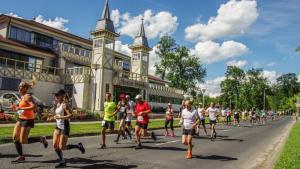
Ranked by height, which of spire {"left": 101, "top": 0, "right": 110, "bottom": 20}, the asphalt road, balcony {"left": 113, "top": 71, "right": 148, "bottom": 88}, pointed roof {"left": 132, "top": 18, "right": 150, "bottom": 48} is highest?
spire {"left": 101, "top": 0, "right": 110, "bottom": 20}

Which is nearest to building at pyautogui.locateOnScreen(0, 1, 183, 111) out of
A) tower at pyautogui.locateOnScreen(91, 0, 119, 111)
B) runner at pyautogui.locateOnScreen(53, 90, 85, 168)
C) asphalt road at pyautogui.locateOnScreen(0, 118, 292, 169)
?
tower at pyautogui.locateOnScreen(91, 0, 119, 111)

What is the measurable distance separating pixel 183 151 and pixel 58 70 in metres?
30.8

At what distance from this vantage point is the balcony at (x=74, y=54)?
42125mm

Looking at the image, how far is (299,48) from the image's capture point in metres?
18.1

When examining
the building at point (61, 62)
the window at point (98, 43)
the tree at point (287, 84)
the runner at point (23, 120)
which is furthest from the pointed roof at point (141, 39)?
the tree at point (287, 84)

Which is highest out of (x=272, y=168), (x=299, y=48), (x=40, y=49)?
(x=40, y=49)

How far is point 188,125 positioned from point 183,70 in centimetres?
6702

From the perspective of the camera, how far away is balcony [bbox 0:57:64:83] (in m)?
34.4

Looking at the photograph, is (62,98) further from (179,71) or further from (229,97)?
(229,97)

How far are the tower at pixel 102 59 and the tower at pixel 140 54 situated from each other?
7.56 metres

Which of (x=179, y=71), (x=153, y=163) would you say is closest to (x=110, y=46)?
(x=153, y=163)

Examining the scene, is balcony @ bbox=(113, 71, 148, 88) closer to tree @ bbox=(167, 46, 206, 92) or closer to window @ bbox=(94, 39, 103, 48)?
window @ bbox=(94, 39, 103, 48)

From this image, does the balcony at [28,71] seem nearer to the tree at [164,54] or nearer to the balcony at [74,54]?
the balcony at [74,54]

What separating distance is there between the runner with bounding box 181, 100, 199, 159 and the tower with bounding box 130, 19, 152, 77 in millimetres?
36510
